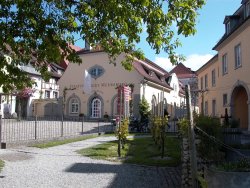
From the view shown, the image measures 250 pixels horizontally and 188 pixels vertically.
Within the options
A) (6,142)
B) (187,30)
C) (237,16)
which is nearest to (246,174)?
(187,30)

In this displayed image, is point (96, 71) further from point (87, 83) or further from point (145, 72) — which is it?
point (145, 72)

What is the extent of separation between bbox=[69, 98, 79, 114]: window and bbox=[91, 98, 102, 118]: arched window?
2002 mm

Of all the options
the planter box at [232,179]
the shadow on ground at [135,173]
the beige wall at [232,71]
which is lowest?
the shadow on ground at [135,173]

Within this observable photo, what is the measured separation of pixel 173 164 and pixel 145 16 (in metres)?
5.83

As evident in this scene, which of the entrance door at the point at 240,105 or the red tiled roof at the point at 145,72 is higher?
the red tiled roof at the point at 145,72

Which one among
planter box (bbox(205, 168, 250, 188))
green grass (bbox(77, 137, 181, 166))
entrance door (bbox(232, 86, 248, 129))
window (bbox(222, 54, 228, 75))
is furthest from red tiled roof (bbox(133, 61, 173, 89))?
planter box (bbox(205, 168, 250, 188))

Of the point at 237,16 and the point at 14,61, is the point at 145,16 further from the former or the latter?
the point at 237,16

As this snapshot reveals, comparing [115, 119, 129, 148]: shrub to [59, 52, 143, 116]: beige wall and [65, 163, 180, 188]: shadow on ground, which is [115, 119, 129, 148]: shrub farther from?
[59, 52, 143, 116]: beige wall

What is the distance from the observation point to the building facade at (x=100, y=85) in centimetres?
3953

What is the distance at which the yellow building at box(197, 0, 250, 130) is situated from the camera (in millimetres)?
21703

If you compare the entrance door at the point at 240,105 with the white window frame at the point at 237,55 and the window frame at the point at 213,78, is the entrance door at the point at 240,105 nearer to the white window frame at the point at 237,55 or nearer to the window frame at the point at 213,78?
the white window frame at the point at 237,55

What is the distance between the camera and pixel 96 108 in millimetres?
41875

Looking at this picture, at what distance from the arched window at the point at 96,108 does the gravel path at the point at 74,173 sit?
28637mm

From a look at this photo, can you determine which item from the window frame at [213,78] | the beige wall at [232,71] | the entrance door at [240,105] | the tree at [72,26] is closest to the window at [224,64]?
the beige wall at [232,71]
